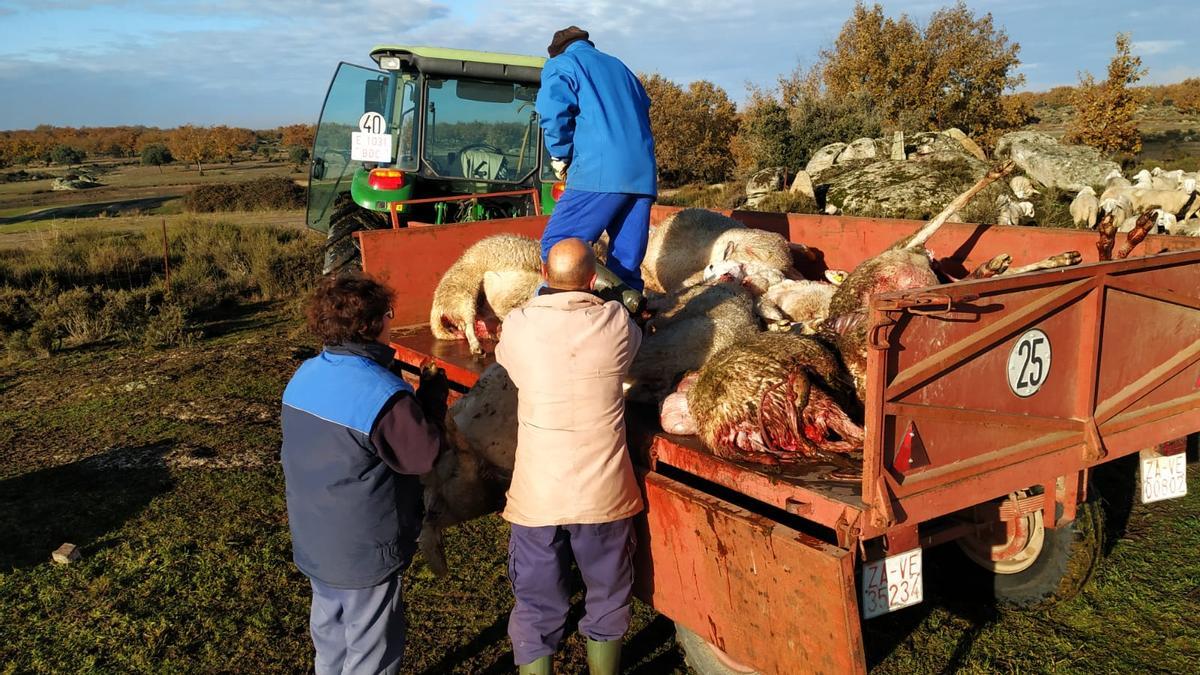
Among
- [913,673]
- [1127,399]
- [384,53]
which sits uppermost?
[384,53]

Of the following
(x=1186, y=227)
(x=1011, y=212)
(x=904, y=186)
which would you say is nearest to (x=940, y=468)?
(x=1011, y=212)

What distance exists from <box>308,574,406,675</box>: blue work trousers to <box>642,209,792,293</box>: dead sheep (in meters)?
2.76

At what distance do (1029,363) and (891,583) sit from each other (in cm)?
92

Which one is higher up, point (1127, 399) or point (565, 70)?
point (565, 70)

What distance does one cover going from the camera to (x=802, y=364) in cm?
304

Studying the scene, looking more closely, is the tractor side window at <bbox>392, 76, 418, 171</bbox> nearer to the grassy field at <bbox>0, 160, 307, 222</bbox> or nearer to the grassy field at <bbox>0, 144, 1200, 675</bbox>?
the grassy field at <bbox>0, 144, 1200, 675</bbox>

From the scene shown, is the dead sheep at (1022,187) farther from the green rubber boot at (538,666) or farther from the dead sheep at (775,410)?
the green rubber boot at (538,666)

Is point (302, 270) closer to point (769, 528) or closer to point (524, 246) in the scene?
point (524, 246)

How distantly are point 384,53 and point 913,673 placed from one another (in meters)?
6.69

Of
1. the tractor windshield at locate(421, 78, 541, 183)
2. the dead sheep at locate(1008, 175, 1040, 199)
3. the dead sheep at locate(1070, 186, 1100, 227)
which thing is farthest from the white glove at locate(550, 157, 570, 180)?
the dead sheep at locate(1008, 175, 1040, 199)

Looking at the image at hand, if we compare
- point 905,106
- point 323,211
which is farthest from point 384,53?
point 905,106

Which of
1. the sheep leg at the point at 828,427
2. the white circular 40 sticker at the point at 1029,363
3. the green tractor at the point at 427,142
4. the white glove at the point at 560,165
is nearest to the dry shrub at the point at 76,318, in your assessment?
the green tractor at the point at 427,142

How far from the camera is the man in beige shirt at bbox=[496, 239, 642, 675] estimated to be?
2.82 meters

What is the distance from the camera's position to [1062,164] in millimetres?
13164
